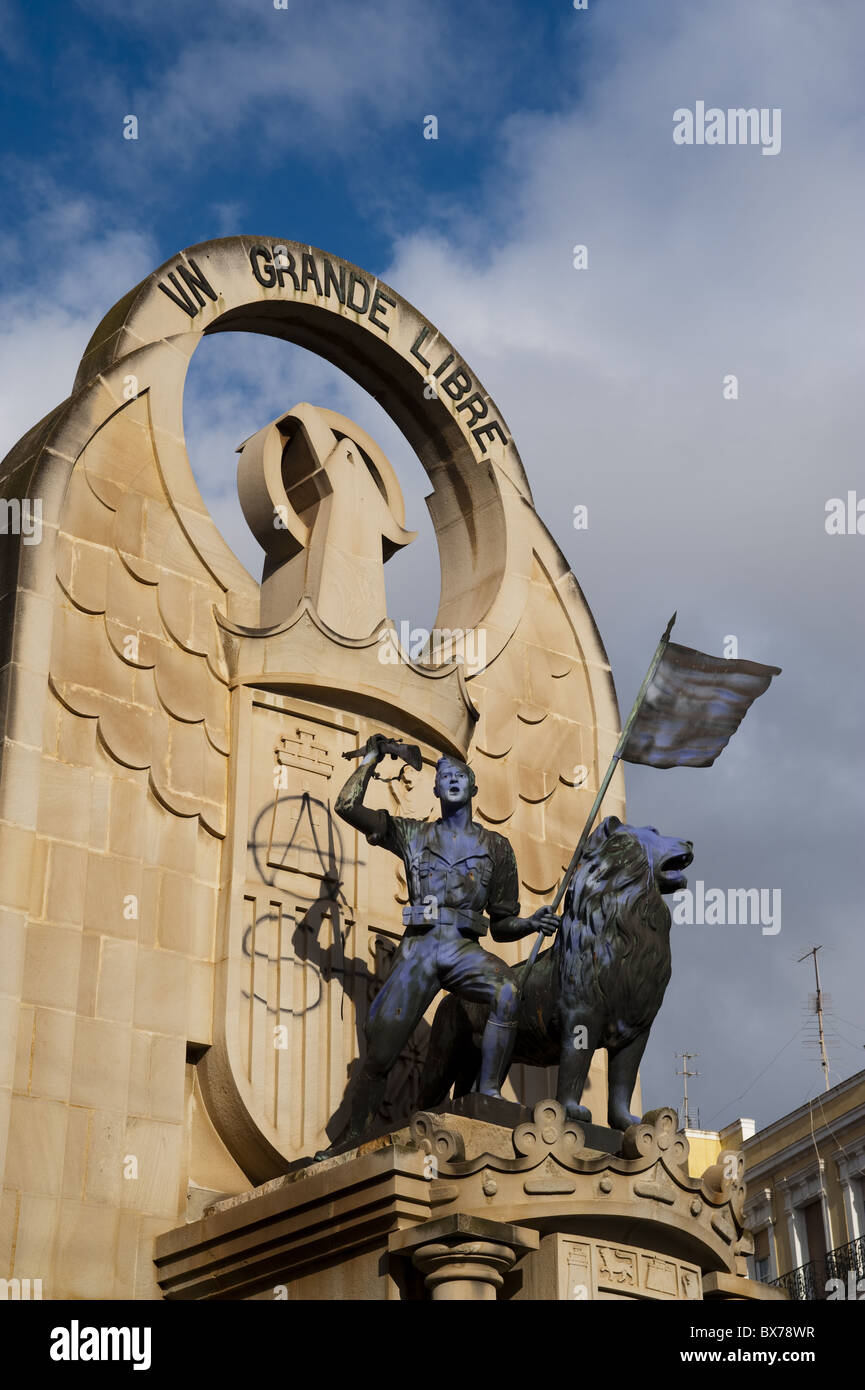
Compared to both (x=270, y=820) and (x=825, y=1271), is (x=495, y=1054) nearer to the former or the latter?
(x=270, y=820)

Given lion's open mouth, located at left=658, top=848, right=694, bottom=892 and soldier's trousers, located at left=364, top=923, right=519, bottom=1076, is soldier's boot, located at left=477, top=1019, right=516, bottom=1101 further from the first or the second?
lion's open mouth, located at left=658, top=848, right=694, bottom=892

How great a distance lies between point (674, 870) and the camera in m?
13.4

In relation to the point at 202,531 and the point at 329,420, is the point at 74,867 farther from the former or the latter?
→ the point at 329,420

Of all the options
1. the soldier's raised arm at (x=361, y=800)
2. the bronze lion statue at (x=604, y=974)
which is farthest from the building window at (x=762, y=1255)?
the soldier's raised arm at (x=361, y=800)

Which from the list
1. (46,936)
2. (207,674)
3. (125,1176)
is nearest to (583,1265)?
(125,1176)

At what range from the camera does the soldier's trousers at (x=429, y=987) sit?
516 inches

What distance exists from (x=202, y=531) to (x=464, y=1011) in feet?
14.7

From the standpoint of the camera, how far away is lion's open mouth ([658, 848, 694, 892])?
13.3m

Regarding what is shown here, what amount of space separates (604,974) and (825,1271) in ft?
64.0

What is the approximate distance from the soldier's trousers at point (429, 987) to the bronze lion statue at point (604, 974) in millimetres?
221

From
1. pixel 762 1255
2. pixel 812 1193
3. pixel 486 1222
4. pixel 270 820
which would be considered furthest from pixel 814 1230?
pixel 486 1222

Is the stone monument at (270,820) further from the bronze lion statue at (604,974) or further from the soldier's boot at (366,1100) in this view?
the soldier's boot at (366,1100)

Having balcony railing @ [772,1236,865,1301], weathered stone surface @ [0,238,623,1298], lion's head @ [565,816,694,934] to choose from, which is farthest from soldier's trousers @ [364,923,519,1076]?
balcony railing @ [772,1236,865,1301]
